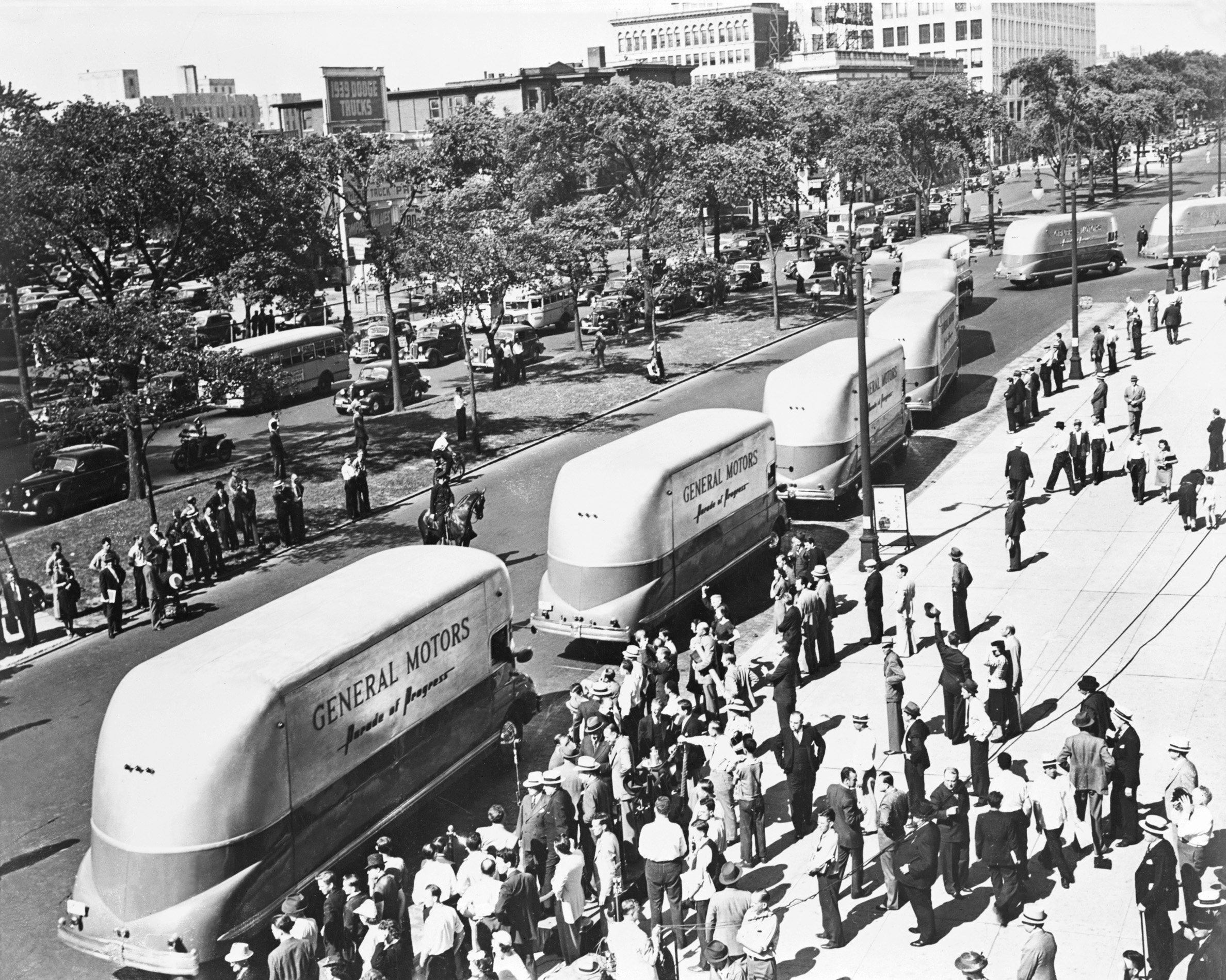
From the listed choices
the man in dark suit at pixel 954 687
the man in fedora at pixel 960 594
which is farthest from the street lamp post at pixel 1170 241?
the man in dark suit at pixel 954 687

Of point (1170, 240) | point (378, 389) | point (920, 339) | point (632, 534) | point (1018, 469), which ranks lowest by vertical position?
point (1018, 469)

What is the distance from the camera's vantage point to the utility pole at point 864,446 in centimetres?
2505

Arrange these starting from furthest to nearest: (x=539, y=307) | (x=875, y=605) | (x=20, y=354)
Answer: (x=539, y=307)
(x=20, y=354)
(x=875, y=605)

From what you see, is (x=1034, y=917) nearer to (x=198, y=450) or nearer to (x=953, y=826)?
(x=953, y=826)

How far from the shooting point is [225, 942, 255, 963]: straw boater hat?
12.2m

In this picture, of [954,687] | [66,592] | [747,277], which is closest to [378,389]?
[66,592]

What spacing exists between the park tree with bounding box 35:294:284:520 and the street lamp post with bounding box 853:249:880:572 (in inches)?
597

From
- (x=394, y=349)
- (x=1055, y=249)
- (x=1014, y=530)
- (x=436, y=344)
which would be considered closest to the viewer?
(x=1014, y=530)

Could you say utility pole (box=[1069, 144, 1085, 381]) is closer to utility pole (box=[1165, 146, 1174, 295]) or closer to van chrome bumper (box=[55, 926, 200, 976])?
utility pole (box=[1165, 146, 1174, 295])

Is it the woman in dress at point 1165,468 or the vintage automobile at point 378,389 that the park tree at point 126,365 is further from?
the woman in dress at point 1165,468

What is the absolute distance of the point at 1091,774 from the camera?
14.1m

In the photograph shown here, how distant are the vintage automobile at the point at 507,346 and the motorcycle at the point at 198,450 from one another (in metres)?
12.2

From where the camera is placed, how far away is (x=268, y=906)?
43.7ft

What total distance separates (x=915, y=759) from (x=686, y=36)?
143013 millimetres
